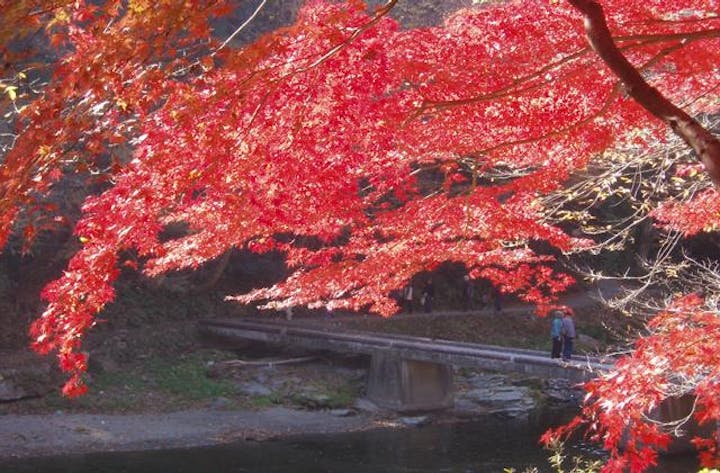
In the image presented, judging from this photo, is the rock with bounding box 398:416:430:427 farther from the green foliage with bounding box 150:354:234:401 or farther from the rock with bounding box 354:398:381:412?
the green foliage with bounding box 150:354:234:401

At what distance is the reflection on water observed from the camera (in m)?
14.2

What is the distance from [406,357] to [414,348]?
398 mm

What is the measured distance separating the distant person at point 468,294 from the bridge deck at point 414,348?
6.71m

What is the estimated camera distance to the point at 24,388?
18016mm

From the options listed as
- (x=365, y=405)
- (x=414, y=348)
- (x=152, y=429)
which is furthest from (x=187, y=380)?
(x=414, y=348)

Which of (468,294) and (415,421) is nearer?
(415,421)

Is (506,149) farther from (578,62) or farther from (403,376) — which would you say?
(403,376)

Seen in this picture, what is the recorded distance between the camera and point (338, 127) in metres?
6.61

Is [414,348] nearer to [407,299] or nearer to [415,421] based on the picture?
[415,421]

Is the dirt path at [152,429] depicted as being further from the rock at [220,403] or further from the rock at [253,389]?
the rock at [253,389]

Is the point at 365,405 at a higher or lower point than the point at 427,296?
lower

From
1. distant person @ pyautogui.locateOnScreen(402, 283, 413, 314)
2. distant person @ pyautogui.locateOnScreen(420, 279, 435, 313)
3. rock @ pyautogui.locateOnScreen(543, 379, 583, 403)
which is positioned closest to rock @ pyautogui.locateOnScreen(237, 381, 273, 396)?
distant person @ pyautogui.locateOnScreen(402, 283, 413, 314)

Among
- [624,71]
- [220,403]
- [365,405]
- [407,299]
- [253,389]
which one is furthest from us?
[407,299]

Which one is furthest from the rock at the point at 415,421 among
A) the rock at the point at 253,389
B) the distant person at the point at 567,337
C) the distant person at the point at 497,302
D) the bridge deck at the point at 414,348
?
the distant person at the point at 497,302
